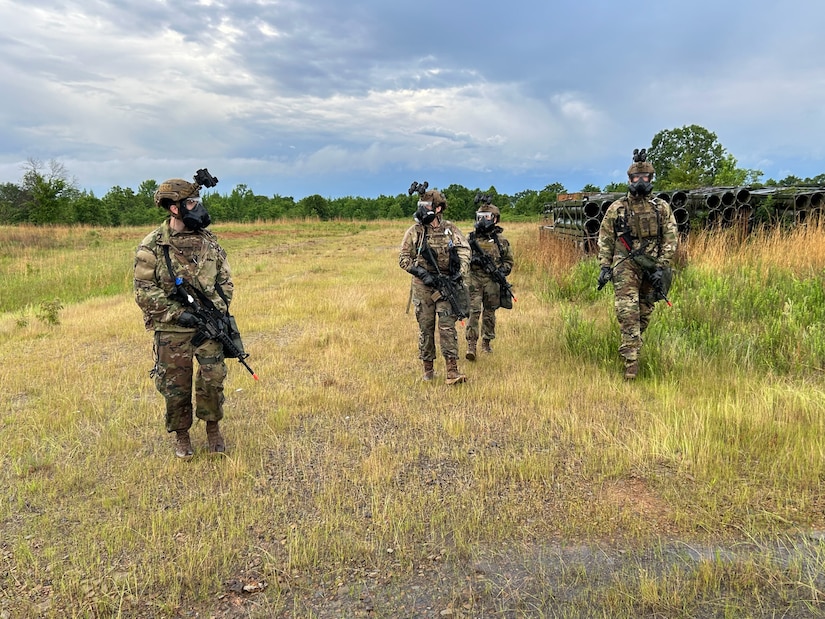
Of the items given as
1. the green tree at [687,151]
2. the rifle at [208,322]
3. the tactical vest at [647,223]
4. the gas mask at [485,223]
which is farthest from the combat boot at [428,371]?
the green tree at [687,151]

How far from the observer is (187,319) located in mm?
3520

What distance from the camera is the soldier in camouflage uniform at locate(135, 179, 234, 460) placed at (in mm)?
3520

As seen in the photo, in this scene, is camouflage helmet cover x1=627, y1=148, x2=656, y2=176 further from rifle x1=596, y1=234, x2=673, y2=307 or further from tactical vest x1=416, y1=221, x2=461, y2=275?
tactical vest x1=416, y1=221, x2=461, y2=275

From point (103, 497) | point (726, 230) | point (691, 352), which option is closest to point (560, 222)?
point (726, 230)

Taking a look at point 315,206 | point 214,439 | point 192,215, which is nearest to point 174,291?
point 192,215

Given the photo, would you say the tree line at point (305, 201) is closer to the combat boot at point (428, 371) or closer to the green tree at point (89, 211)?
the green tree at point (89, 211)

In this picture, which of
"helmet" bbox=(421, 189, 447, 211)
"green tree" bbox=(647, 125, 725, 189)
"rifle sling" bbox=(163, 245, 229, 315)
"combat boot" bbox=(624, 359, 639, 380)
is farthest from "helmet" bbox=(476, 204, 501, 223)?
"green tree" bbox=(647, 125, 725, 189)

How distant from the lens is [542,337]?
6.76m

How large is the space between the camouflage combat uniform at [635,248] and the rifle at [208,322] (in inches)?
146

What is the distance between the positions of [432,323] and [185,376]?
2.59 meters

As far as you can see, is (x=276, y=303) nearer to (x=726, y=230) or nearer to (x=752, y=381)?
(x=752, y=381)

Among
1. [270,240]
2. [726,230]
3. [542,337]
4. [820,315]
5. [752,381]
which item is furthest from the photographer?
[270,240]

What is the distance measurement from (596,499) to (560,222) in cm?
1256

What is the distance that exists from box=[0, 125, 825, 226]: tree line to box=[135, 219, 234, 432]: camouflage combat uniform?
30.3 meters
